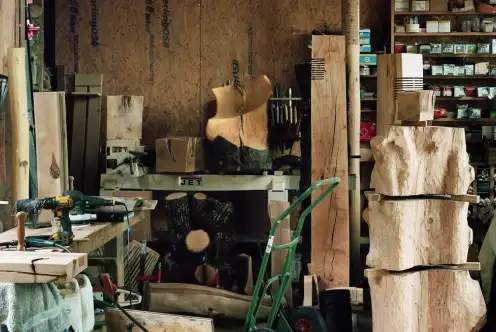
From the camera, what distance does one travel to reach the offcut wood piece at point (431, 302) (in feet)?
12.3

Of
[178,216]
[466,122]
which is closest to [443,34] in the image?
[466,122]

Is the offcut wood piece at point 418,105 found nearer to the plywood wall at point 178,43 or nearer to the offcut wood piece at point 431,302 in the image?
the offcut wood piece at point 431,302

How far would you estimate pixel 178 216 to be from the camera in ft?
19.1

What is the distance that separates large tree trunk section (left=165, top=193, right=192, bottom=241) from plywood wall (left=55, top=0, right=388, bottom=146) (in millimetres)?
1635

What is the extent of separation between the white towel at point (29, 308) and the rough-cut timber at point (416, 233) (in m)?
1.95

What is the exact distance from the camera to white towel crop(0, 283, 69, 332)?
2.18 metres

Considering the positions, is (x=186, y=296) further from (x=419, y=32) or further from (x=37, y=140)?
(x=419, y=32)

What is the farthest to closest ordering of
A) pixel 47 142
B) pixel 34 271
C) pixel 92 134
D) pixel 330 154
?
pixel 92 134, pixel 330 154, pixel 47 142, pixel 34 271

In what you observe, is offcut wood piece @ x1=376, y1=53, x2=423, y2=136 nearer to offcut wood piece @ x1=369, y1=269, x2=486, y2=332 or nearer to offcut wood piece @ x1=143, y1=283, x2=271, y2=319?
offcut wood piece @ x1=369, y1=269, x2=486, y2=332

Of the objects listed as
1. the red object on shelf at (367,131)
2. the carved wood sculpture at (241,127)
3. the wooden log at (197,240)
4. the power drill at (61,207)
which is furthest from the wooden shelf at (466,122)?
the power drill at (61,207)

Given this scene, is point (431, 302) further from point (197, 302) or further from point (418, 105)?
point (197, 302)

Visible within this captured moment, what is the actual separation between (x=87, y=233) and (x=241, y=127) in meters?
3.45

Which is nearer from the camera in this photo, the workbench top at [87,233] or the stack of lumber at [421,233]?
the workbench top at [87,233]

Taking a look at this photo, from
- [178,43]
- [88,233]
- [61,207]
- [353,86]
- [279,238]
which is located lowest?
[279,238]
